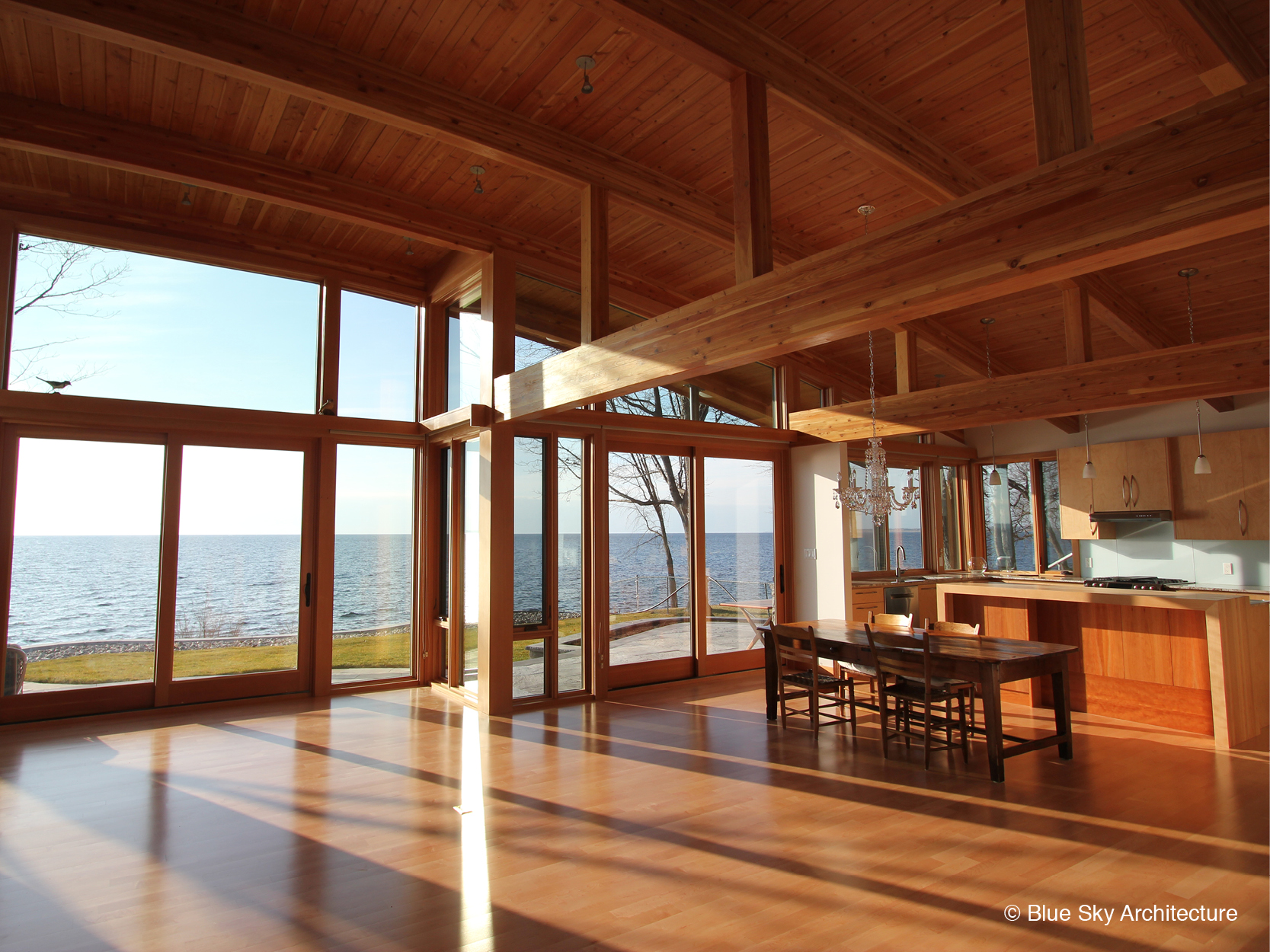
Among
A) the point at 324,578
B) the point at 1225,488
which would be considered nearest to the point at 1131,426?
the point at 1225,488

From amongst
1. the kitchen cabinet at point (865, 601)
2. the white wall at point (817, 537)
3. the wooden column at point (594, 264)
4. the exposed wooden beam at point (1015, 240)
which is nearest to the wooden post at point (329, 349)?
the wooden column at point (594, 264)

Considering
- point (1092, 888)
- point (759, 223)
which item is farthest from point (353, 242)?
point (1092, 888)

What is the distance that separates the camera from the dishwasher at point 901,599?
29.5 ft

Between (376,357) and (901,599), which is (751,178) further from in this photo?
(901,599)

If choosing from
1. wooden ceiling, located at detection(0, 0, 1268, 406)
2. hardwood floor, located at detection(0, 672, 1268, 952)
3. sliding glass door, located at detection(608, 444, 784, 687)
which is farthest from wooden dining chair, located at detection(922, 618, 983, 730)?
wooden ceiling, located at detection(0, 0, 1268, 406)

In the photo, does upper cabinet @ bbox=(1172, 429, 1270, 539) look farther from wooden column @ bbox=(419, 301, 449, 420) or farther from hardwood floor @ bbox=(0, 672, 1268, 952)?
wooden column @ bbox=(419, 301, 449, 420)

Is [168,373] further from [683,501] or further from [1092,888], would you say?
[1092,888]

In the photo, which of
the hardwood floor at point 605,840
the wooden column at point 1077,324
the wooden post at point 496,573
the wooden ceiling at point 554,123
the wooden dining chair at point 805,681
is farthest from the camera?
the wooden post at point 496,573

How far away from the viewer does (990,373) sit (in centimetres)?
859

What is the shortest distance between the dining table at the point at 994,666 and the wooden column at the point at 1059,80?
301 centimetres

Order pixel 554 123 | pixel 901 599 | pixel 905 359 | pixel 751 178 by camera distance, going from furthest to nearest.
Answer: pixel 901 599 < pixel 905 359 < pixel 554 123 < pixel 751 178

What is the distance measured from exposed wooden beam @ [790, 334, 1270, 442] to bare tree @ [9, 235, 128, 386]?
22.9ft

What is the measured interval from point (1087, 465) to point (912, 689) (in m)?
4.21

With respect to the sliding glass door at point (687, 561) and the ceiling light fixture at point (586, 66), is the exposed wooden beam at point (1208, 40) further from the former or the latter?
the sliding glass door at point (687, 561)
